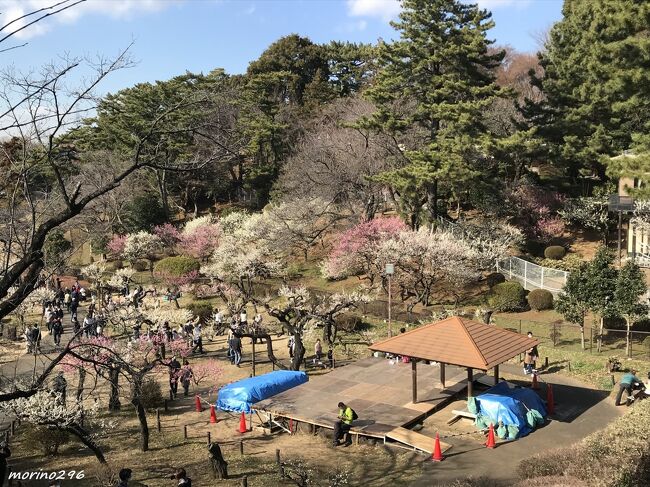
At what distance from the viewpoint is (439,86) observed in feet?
116

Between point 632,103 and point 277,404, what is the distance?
53.6 feet

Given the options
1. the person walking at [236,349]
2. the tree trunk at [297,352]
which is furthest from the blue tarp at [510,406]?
the person walking at [236,349]

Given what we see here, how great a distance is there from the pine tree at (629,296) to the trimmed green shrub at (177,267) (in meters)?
27.5

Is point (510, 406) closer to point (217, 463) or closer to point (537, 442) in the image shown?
point (537, 442)

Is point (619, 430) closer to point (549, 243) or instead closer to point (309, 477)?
point (309, 477)

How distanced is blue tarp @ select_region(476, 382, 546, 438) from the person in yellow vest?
376 cm

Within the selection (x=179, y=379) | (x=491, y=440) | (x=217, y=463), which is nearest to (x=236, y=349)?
(x=179, y=379)

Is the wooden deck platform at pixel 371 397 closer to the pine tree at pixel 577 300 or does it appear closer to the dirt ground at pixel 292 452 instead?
the dirt ground at pixel 292 452

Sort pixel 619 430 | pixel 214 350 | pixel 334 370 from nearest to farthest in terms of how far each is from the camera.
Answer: pixel 619 430 → pixel 334 370 → pixel 214 350

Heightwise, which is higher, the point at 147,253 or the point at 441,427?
the point at 147,253

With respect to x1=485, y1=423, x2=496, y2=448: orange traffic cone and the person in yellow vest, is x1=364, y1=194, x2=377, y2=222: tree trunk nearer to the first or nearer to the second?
the person in yellow vest

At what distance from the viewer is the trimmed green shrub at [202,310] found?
31575 millimetres

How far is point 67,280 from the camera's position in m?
41.8

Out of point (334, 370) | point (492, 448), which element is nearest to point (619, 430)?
point (492, 448)
